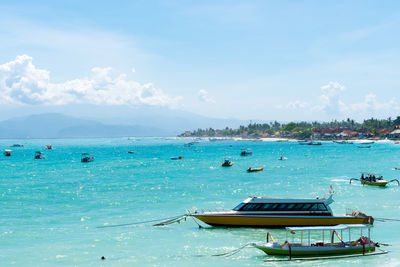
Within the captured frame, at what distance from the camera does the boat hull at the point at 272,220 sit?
40062mm

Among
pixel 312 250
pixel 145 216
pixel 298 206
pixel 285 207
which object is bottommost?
pixel 145 216

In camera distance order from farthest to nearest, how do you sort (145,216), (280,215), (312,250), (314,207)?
(145,216), (314,207), (280,215), (312,250)

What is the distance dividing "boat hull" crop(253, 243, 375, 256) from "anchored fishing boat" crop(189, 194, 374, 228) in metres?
7.97

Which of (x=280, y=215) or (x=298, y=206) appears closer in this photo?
(x=280, y=215)

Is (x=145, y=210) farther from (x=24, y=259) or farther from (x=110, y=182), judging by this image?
(x=110, y=182)

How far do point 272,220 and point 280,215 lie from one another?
3.19 ft

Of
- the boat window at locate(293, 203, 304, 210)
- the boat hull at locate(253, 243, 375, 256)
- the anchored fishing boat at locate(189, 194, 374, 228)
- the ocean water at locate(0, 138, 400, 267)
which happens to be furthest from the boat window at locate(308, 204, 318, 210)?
the boat hull at locate(253, 243, 375, 256)

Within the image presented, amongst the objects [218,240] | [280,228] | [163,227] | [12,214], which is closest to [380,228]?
[280,228]

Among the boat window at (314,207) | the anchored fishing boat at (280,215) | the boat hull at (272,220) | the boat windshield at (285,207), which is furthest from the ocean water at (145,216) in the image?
the boat window at (314,207)

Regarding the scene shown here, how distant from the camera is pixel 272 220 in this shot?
133 feet

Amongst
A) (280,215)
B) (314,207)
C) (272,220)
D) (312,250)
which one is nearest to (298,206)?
(314,207)

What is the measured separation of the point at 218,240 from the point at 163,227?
777 centimetres

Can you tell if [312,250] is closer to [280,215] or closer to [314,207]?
[280,215]

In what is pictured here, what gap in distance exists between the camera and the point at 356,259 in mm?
31297
